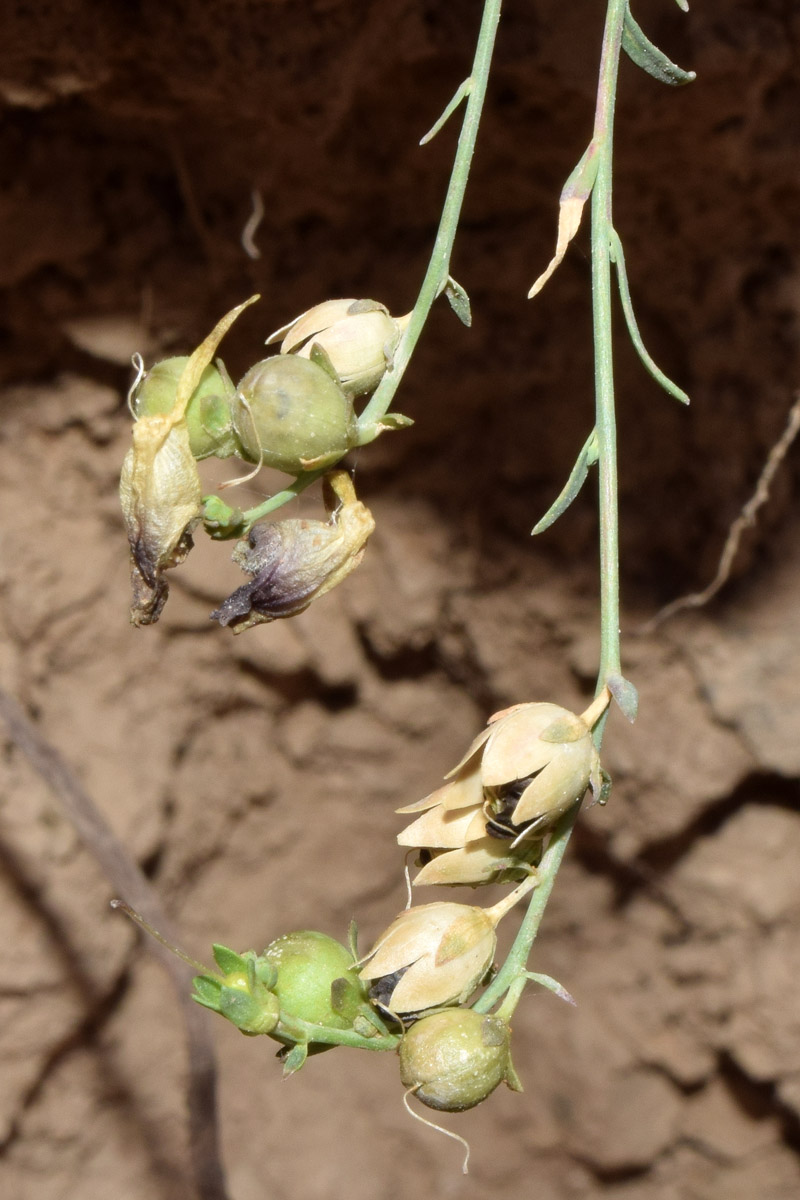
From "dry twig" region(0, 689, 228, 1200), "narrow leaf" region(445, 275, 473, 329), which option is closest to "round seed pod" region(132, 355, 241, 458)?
"narrow leaf" region(445, 275, 473, 329)

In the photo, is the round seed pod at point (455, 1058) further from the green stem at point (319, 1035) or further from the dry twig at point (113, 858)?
the dry twig at point (113, 858)

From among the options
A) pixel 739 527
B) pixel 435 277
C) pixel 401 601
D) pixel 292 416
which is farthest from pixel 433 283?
pixel 401 601

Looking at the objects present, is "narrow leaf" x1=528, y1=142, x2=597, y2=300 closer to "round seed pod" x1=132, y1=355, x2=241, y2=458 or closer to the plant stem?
the plant stem

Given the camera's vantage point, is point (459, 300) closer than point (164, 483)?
No

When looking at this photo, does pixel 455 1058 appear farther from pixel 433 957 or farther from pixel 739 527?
pixel 739 527

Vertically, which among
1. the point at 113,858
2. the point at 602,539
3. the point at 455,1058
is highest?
the point at 602,539

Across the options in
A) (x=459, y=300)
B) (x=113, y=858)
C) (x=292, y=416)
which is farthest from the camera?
(x=113, y=858)

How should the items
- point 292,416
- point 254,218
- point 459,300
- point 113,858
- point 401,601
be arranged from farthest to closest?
point 401,601 → point 113,858 → point 254,218 → point 459,300 → point 292,416
